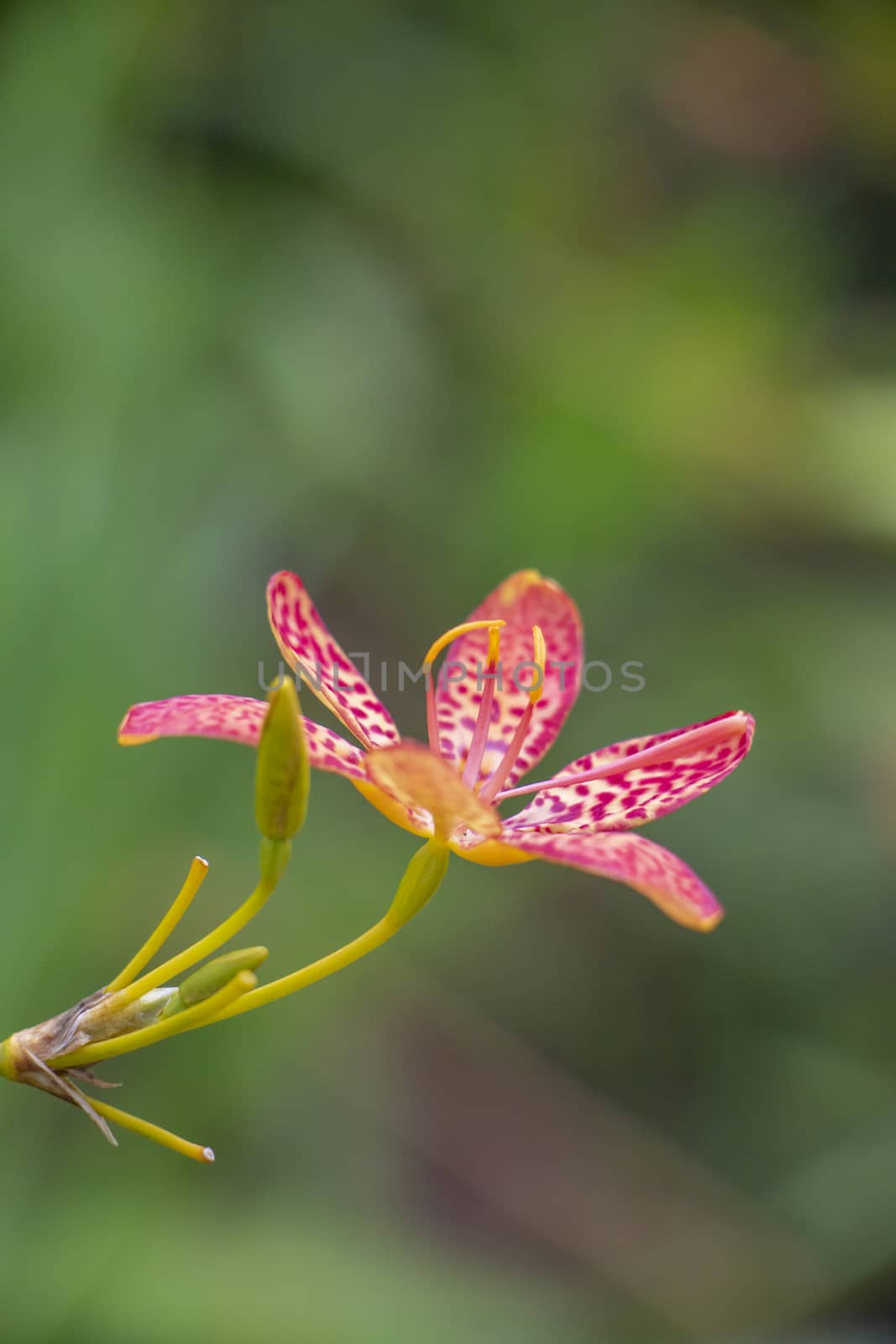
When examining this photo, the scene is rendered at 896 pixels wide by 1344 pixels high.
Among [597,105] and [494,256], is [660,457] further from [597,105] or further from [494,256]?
[597,105]

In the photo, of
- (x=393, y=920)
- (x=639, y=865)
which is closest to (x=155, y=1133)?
(x=393, y=920)

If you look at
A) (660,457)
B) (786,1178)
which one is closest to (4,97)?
(660,457)

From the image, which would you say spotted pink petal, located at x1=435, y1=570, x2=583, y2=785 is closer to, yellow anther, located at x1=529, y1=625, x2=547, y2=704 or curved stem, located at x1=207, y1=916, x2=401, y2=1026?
yellow anther, located at x1=529, y1=625, x2=547, y2=704

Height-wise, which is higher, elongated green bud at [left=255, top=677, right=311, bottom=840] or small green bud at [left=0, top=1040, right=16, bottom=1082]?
elongated green bud at [left=255, top=677, right=311, bottom=840]

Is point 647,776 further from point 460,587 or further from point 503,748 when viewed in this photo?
point 460,587

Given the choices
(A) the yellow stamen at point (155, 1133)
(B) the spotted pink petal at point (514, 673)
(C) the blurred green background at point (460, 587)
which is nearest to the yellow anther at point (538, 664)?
(B) the spotted pink petal at point (514, 673)

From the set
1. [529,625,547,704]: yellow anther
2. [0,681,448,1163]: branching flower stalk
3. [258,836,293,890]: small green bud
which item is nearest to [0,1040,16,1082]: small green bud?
[0,681,448,1163]: branching flower stalk

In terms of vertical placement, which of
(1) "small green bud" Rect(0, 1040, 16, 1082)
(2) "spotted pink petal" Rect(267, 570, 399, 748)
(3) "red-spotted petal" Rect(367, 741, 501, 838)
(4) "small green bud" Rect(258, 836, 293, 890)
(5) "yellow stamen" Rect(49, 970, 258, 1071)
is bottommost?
(1) "small green bud" Rect(0, 1040, 16, 1082)
